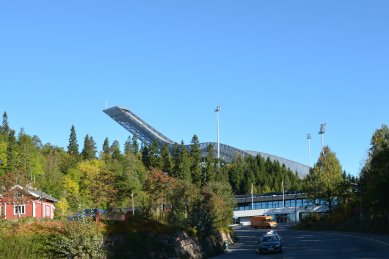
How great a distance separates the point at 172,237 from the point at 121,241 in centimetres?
545

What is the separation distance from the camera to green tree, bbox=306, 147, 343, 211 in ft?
265

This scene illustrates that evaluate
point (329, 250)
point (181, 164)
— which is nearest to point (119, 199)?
point (329, 250)

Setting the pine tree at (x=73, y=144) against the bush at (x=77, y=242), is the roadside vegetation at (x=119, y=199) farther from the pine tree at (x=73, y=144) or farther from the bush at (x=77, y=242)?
the pine tree at (x=73, y=144)

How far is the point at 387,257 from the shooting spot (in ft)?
91.4

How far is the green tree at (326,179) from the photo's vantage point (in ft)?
265

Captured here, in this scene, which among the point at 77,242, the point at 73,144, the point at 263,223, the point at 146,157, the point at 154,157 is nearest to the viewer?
the point at 77,242

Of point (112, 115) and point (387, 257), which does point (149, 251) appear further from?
point (112, 115)

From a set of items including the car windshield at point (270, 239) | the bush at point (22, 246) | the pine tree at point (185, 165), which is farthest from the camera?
the pine tree at point (185, 165)

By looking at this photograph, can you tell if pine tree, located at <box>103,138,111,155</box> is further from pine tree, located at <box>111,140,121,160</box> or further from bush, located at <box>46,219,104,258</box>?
bush, located at <box>46,219,104,258</box>

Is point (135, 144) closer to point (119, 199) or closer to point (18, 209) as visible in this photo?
point (119, 199)

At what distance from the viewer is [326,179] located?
265 ft

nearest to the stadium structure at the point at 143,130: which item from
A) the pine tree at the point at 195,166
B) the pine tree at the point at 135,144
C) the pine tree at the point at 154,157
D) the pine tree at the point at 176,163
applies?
the pine tree at the point at 135,144

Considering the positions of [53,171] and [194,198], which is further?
[53,171]

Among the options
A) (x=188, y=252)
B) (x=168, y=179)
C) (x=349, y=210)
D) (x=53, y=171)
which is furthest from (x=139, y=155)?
(x=188, y=252)
